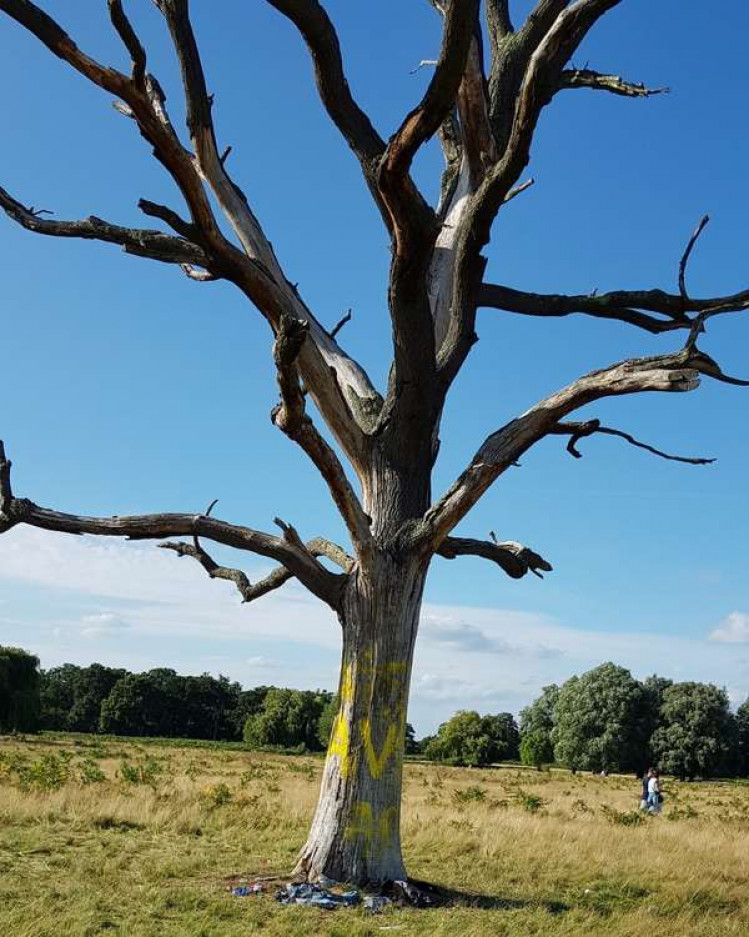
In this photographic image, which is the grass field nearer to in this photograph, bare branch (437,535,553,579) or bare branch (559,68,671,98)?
bare branch (437,535,553,579)

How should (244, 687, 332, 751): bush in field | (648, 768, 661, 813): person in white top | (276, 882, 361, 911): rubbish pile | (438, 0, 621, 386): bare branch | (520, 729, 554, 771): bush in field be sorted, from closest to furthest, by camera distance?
(276, 882, 361, 911): rubbish pile, (438, 0, 621, 386): bare branch, (648, 768, 661, 813): person in white top, (520, 729, 554, 771): bush in field, (244, 687, 332, 751): bush in field

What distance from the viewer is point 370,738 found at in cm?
834

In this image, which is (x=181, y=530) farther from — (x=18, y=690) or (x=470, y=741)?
(x=470, y=741)

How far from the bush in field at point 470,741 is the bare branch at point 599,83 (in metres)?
61.5

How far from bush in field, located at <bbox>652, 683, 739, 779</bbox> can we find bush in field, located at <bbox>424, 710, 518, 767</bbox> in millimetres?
11803

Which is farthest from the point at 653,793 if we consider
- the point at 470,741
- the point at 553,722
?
the point at 553,722

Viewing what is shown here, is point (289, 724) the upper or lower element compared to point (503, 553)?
upper

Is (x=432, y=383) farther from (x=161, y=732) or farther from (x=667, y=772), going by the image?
(x=161, y=732)

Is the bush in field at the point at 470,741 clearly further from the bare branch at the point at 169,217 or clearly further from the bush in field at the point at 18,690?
the bare branch at the point at 169,217

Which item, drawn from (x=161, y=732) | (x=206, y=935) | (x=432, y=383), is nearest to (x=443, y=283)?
(x=432, y=383)

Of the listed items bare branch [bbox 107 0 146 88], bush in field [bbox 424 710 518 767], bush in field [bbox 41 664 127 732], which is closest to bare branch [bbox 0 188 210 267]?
bare branch [bbox 107 0 146 88]

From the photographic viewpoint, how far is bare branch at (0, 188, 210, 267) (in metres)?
9.14

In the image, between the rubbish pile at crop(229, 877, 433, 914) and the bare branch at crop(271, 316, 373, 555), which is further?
the rubbish pile at crop(229, 877, 433, 914)

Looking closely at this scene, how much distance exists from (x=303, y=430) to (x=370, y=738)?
277cm
